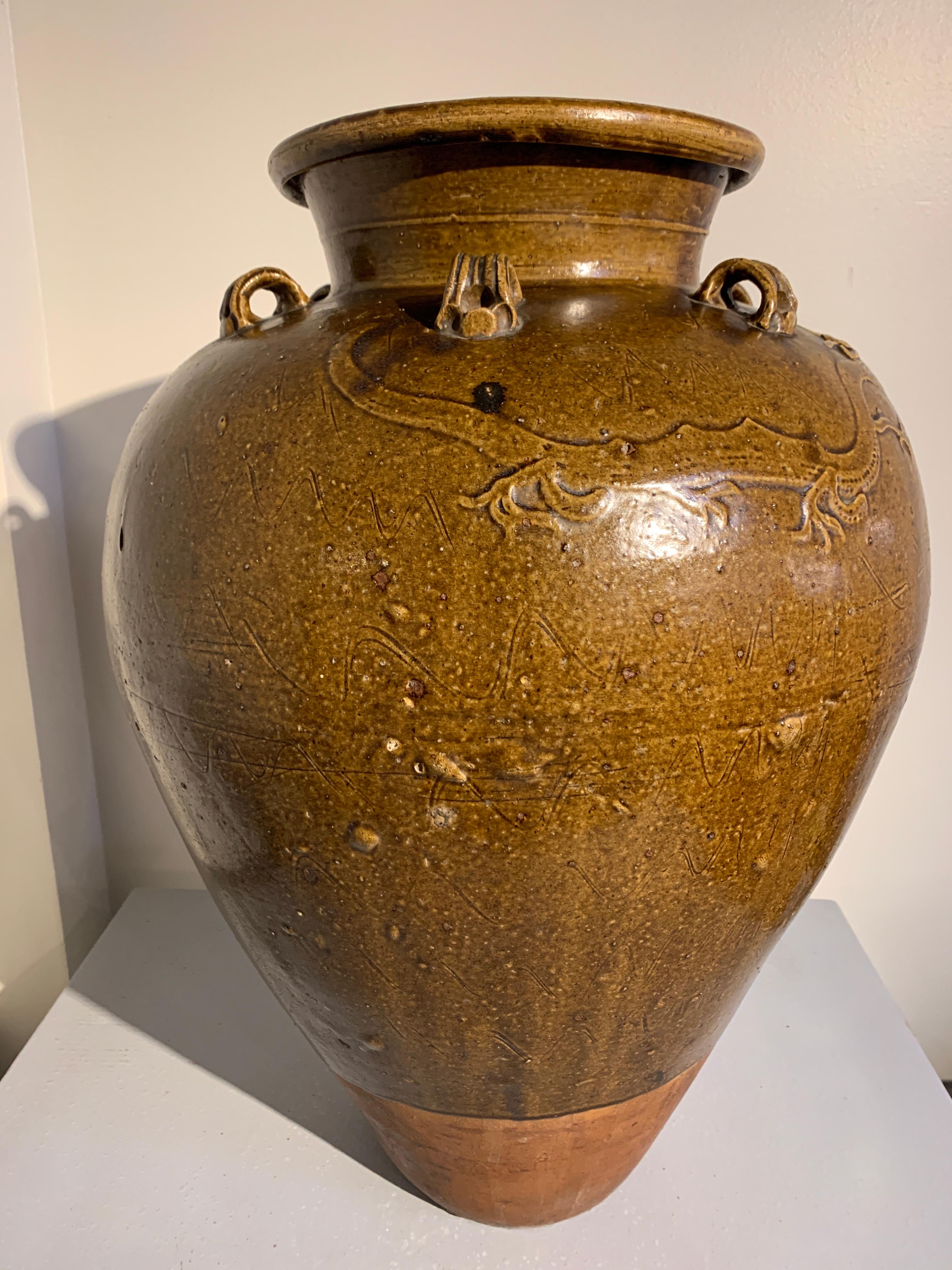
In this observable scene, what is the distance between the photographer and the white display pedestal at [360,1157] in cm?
92

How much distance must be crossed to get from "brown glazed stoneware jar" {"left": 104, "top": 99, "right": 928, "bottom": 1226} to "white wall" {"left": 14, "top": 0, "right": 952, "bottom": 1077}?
48 centimetres

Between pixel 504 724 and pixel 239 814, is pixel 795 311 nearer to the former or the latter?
pixel 504 724

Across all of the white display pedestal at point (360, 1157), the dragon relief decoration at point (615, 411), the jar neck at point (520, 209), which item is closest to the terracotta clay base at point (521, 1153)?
the white display pedestal at point (360, 1157)

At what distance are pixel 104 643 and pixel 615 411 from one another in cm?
101

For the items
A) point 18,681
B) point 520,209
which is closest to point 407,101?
point 520,209

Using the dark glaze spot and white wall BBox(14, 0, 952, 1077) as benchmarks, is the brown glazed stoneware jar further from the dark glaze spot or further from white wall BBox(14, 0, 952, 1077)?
white wall BBox(14, 0, 952, 1077)

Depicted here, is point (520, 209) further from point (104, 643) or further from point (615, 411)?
point (104, 643)

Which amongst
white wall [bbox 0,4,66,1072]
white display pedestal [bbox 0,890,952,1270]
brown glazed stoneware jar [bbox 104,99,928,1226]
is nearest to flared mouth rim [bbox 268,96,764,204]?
brown glazed stoneware jar [bbox 104,99,928,1226]

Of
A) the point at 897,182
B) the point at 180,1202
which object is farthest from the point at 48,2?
the point at 180,1202

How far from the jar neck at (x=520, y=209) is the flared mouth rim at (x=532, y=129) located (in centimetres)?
1

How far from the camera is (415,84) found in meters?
1.22

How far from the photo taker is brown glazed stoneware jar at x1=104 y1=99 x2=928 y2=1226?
2.06 feet

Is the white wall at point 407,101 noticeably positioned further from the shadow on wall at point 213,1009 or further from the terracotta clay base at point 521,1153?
the terracotta clay base at point 521,1153

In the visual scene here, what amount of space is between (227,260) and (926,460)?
0.95m
